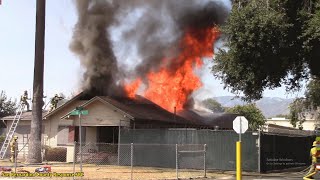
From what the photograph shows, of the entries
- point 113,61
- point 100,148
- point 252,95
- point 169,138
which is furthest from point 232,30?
point 113,61

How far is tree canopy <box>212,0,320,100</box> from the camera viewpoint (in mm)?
18672

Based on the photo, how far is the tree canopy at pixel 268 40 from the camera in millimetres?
18672

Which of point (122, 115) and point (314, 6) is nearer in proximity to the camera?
point (314, 6)

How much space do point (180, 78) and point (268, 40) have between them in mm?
15296

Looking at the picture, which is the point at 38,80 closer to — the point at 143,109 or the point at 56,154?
the point at 56,154

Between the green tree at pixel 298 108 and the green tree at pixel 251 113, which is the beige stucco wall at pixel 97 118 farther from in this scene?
the green tree at pixel 251 113

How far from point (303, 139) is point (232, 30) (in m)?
10.6

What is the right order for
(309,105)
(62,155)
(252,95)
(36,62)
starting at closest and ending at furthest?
(252,95)
(36,62)
(62,155)
(309,105)

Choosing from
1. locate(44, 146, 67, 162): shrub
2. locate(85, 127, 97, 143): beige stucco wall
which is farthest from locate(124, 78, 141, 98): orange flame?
locate(44, 146, 67, 162): shrub

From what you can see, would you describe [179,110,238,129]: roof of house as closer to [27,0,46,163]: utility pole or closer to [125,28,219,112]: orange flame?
[125,28,219,112]: orange flame

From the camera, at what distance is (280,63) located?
2036 centimetres

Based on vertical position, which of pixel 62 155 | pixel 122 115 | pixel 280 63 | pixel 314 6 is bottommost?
pixel 62 155

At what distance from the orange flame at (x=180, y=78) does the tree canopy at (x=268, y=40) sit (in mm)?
9018

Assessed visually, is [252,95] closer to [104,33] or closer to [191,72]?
[191,72]
